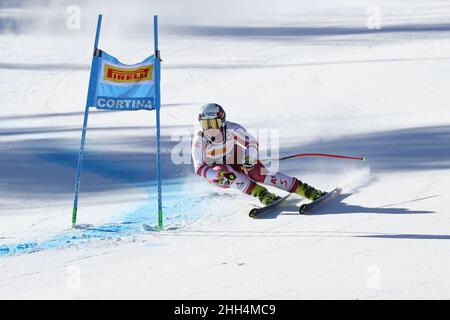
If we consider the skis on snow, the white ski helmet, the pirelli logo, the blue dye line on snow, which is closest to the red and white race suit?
the white ski helmet

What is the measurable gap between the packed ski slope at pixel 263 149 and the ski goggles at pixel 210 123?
91 cm

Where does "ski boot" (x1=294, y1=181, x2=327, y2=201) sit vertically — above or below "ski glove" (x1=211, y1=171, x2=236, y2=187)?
below

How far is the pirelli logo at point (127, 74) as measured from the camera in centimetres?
850

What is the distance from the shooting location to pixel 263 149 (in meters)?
12.3

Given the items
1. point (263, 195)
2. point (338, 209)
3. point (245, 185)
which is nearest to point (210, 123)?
point (245, 185)

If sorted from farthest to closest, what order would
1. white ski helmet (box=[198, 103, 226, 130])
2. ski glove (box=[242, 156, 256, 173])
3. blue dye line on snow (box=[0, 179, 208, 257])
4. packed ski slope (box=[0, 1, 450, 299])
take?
ski glove (box=[242, 156, 256, 173])
white ski helmet (box=[198, 103, 226, 130])
blue dye line on snow (box=[0, 179, 208, 257])
packed ski slope (box=[0, 1, 450, 299])

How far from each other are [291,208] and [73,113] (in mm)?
7272

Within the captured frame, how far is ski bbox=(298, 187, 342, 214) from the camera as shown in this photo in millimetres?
8680

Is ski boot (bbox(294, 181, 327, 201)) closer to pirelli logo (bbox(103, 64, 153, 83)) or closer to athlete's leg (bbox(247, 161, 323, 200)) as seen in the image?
athlete's leg (bbox(247, 161, 323, 200))

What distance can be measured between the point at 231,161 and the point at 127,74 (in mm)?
1606

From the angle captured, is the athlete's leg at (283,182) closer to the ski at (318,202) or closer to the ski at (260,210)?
the ski at (318,202)

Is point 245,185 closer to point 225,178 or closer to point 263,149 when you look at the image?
point 225,178

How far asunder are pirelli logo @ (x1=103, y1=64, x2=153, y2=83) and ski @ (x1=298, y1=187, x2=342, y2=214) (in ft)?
6.70

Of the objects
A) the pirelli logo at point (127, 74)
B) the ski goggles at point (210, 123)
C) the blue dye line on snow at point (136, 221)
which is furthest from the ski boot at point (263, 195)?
the pirelli logo at point (127, 74)
